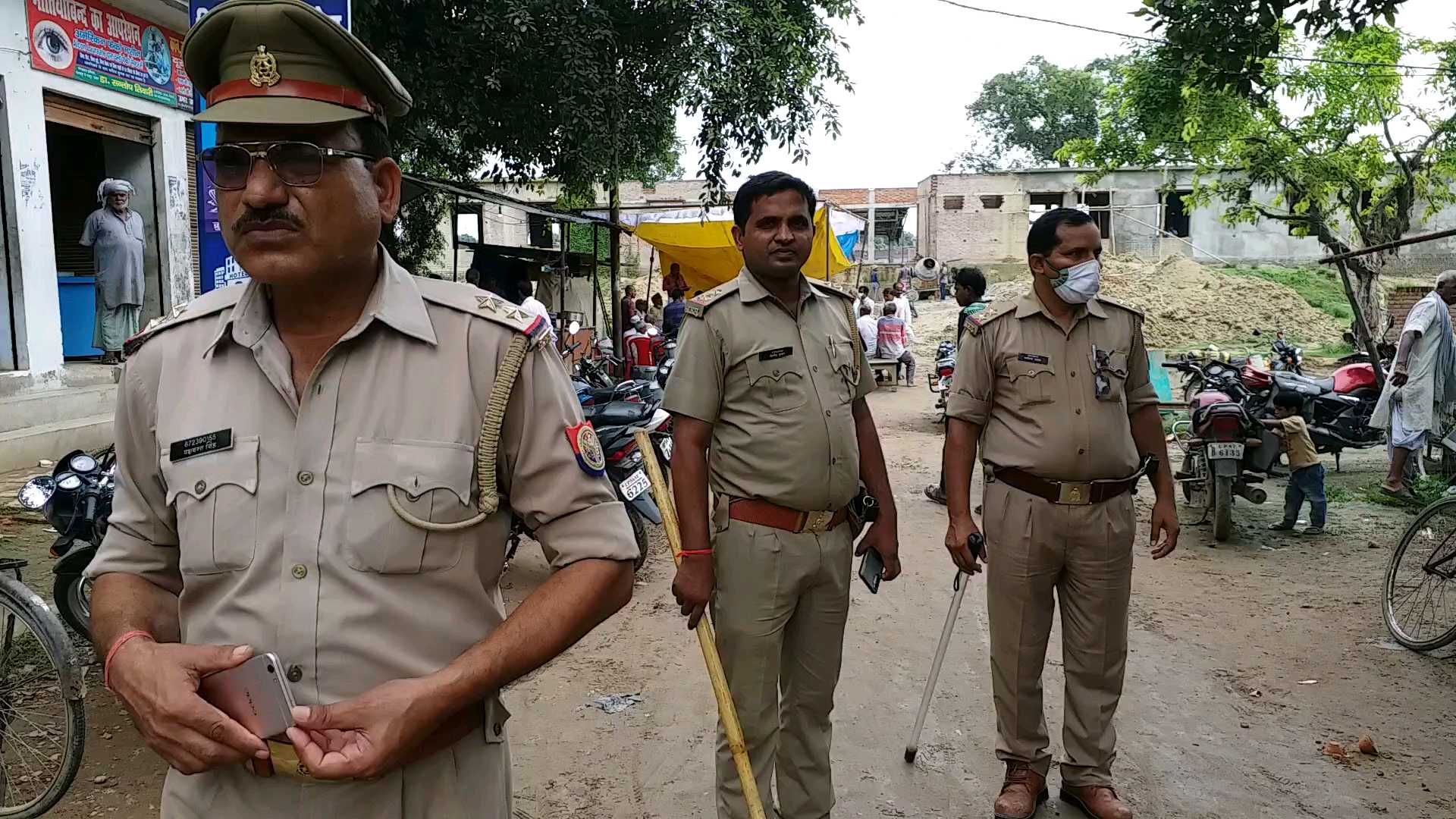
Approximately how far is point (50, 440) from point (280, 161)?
24.9 feet

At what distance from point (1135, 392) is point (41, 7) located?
8.84 m

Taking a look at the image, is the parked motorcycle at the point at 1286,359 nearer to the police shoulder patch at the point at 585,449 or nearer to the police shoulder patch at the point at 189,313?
the police shoulder patch at the point at 585,449

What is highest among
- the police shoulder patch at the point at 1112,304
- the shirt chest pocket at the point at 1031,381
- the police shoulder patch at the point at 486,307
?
the police shoulder patch at the point at 486,307

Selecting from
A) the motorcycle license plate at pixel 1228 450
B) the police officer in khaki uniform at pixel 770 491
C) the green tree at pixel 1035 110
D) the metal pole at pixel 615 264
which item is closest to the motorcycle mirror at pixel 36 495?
the police officer in khaki uniform at pixel 770 491

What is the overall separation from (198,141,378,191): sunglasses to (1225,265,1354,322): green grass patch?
27491 millimetres

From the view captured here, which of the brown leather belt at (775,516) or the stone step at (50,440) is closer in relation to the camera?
the brown leather belt at (775,516)

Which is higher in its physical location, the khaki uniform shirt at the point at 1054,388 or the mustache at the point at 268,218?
the mustache at the point at 268,218

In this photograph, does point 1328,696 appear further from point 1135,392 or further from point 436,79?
point 436,79

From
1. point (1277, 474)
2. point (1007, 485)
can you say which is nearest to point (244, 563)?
point (1007, 485)

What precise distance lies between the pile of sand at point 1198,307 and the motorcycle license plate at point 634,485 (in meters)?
17.6

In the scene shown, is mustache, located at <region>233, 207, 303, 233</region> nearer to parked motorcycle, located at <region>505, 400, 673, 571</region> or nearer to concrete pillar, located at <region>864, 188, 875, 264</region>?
parked motorcycle, located at <region>505, 400, 673, 571</region>

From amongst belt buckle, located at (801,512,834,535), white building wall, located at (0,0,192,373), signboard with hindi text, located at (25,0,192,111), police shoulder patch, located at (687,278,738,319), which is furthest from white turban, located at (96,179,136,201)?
belt buckle, located at (801,512,834,535)

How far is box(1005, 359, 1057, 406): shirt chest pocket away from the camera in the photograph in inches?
132

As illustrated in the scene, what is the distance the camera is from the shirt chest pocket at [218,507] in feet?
4.58
